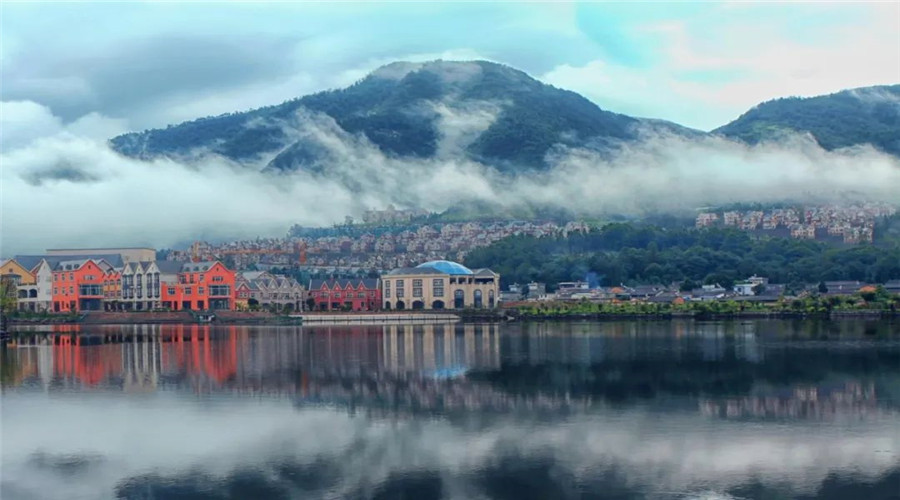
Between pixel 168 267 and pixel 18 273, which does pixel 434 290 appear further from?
pixel 18 273

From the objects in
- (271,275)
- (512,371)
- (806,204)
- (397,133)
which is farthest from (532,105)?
(512,371)

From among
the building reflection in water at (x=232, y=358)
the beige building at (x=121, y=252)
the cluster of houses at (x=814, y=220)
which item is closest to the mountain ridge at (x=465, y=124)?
the cluster of houses at (x=814, y=220)

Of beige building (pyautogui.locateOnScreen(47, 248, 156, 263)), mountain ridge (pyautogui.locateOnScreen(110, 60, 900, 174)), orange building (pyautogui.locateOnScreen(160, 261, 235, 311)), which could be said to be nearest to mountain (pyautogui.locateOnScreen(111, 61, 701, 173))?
mountain ridge (pyautogui.locateOnScreen(110, 60, 900, 174))

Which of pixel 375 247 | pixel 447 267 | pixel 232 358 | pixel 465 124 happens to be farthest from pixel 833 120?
pixel 232 358

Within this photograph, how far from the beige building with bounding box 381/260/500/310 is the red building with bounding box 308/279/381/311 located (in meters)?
1.19

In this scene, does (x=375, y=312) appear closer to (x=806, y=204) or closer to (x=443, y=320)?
(x=443, y=320)

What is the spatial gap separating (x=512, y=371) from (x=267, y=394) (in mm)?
5190

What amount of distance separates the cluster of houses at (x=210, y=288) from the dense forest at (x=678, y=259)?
12843 millimetres

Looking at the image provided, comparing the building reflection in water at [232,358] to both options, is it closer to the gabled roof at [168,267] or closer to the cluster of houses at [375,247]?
the gabled roof at [168,267]

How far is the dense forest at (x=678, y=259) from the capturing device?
6431 cm

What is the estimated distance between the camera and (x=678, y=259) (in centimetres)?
6969

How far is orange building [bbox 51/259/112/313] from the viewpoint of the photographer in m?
53.0

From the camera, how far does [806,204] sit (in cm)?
11719

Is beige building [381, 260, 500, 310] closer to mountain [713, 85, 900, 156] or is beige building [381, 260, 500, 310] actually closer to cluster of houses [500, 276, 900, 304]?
cluster of houses [500, 276, 900, 304]
